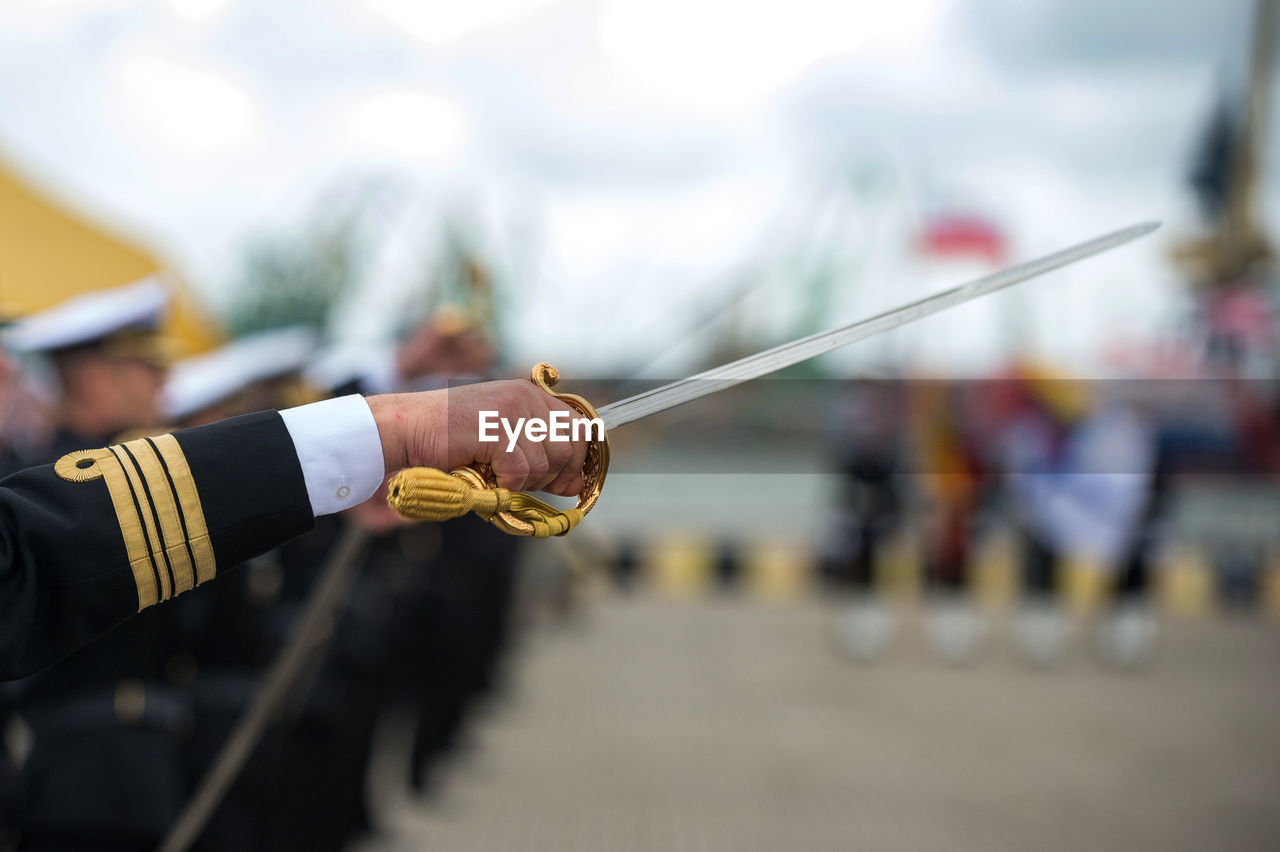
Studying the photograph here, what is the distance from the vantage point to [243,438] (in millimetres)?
1364

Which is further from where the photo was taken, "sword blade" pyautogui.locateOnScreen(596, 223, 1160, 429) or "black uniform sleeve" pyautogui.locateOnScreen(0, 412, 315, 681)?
"sword blade" pyautogui.locateOnScreen(596, 223, 1160, 429)

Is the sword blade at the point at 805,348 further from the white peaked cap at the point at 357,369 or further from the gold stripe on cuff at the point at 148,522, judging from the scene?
the white peaked cap at the point at 357,369

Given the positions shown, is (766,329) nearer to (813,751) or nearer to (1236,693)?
(813,751)

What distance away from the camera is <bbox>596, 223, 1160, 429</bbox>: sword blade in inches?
54.4

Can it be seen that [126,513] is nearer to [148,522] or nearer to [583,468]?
[148,522]

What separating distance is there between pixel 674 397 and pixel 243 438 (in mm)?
533

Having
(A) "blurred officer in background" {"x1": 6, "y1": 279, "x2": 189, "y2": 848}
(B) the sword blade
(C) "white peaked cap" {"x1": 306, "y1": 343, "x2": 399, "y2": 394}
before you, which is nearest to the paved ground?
(C) "white peaked cap" {"x1": 306, "y1": 343, "x2": 399, "y2": 394}

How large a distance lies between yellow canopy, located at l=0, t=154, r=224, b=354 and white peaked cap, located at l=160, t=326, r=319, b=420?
6.0 inches

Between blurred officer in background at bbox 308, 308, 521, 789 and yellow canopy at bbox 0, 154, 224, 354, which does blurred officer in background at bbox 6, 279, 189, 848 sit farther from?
yellow canopy at bbox 0, 154, 224, 354

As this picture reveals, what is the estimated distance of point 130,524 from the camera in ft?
4.25

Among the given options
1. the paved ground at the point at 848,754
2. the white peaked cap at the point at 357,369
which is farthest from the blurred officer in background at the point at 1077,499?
the white peaked cap at the point at 357,369

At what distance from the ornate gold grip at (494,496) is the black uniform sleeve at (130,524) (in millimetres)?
165

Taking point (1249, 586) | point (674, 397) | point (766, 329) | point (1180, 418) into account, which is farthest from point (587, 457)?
point (1180, 418)

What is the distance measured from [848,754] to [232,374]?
3633 millimetres
